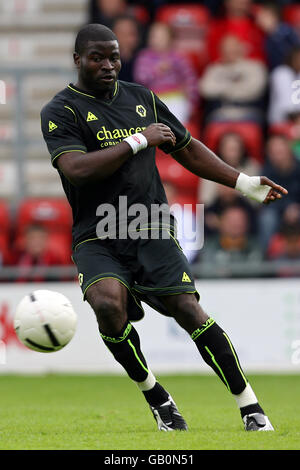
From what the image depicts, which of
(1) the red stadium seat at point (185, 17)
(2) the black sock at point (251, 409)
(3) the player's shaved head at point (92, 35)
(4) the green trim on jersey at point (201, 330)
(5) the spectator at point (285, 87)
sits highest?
(1) the red stadium seat at point (185, 17)

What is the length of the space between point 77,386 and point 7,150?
5.49 meters

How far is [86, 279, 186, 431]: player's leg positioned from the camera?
19.5 ft

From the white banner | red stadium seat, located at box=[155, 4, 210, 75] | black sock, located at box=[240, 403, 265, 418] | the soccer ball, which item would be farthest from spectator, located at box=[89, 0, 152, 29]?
black sock, located at box=[240, 403, 265, 418]

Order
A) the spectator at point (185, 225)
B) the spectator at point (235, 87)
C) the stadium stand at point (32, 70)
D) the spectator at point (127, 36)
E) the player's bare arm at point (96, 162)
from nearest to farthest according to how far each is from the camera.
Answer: the player's bare arm at point (96, 162)
the spectator at point (185, 225)
the spectator at point (235, 87)
the stadium stand at point (32, 70)
the spectator at point (127, 36)

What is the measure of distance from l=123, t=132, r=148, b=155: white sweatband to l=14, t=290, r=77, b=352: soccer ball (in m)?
1.32

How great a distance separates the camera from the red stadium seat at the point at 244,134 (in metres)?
13.5

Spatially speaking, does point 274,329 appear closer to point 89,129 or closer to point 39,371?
point 39,371

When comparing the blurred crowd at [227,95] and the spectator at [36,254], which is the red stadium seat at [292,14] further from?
the spectator at [36,254]

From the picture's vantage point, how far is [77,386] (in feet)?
35.5

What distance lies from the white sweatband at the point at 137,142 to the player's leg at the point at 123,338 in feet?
2.91

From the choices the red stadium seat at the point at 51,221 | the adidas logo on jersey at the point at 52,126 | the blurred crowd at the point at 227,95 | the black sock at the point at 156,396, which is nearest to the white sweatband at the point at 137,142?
the adidas logo on jersey at the point at 52,126

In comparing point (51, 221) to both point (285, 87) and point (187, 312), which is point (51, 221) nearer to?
point (285, 87)

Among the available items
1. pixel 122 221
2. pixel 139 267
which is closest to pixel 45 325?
pixel 139 267

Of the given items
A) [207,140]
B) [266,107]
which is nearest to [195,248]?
[207,140]
